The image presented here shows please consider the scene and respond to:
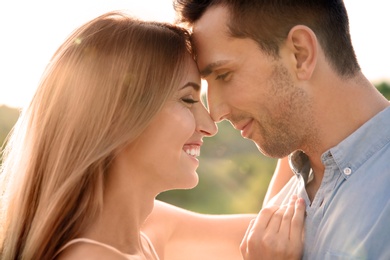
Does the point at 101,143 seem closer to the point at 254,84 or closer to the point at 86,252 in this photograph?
the point at 86,252

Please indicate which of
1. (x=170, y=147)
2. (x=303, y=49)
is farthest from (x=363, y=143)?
(x=170, y=147)

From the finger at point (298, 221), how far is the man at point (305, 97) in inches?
1.4

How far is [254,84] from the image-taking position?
3238mm

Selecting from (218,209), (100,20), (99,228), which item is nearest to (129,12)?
(100,20)

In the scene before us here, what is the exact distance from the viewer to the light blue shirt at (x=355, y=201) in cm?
271

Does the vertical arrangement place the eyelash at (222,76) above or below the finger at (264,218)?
above

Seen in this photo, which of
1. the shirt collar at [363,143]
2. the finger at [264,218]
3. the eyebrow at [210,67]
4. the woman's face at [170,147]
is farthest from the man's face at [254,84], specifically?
the finger at [264,218]

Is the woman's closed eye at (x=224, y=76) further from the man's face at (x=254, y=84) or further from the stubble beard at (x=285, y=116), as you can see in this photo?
the stubble beard at (x=285, y=116)

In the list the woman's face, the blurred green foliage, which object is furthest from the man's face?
the blurred green foliage

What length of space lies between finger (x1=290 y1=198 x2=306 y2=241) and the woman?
0.55 metres

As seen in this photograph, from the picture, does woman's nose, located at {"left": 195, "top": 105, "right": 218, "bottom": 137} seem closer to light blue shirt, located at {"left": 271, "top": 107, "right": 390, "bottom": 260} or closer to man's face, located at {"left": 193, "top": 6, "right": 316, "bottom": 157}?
man's face, located at {"left": 193, "top": 6, "right": 316, "bottom": 157}

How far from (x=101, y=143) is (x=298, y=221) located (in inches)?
38.9

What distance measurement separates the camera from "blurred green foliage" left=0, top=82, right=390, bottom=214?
606 inches

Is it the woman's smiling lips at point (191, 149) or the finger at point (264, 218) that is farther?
the woman's smiling lips at point (191, 149)
